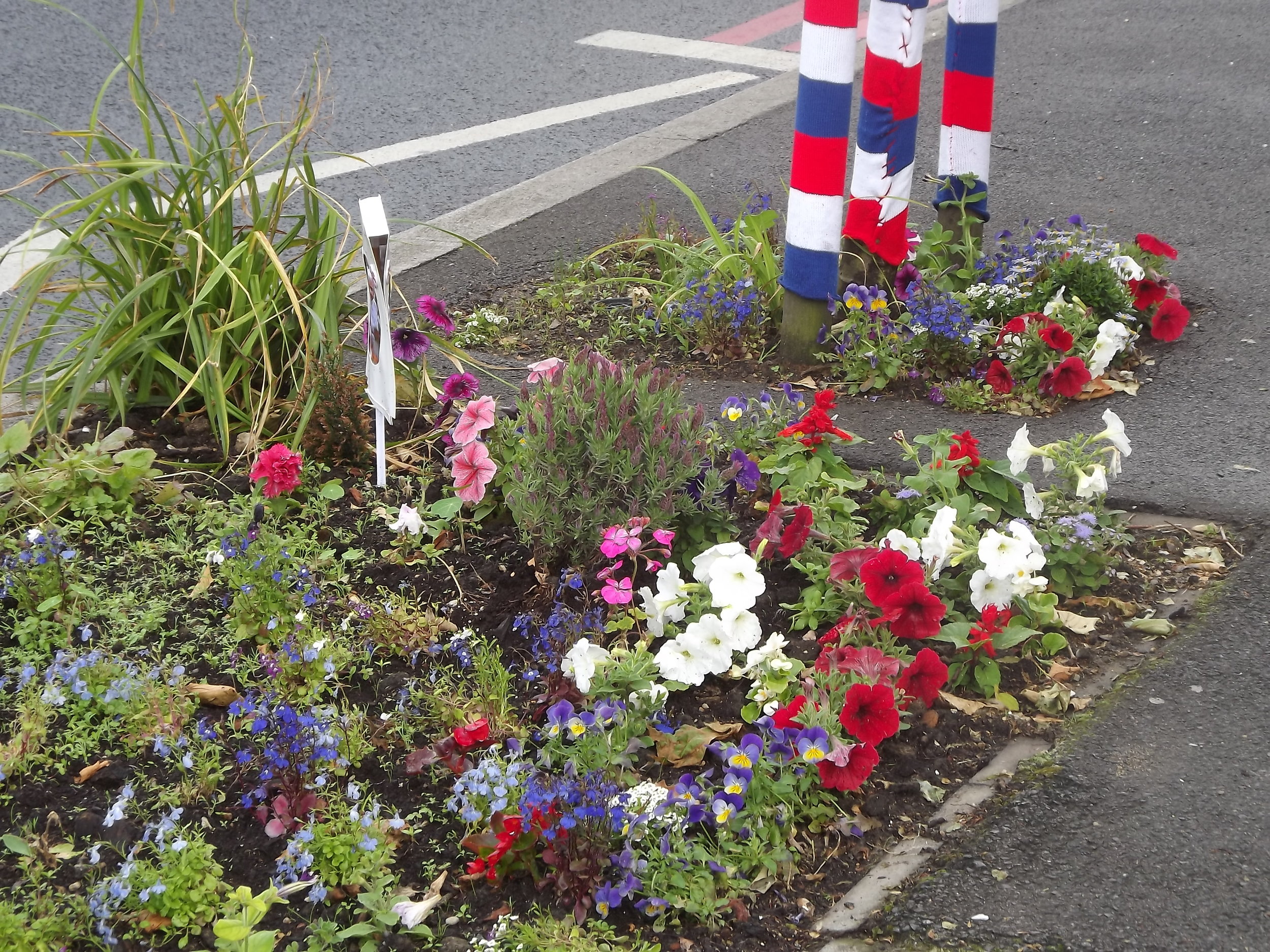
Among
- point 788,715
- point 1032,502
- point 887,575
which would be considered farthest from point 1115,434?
point 788,715

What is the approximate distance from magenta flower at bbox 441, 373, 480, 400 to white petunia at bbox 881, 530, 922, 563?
1.27m

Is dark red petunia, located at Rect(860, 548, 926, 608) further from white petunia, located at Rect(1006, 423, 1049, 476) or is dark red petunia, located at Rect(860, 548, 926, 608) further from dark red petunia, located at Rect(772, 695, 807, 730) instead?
white petunia, located at Rect(1006, 423, 1049, 476)

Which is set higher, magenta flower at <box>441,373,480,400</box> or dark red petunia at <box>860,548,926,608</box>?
magenta flower at <box>441,373,480,400</box>

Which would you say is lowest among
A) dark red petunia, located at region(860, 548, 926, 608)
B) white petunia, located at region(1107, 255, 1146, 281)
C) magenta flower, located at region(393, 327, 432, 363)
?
dark red petunia, located at region(860, 548, 926, 608)

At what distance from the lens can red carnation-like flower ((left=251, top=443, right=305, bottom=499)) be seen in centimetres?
307

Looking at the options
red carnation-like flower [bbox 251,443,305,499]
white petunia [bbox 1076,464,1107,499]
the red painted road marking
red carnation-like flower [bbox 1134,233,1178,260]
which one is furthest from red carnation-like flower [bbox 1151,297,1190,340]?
the red painted road marking

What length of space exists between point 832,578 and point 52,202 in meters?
4.41

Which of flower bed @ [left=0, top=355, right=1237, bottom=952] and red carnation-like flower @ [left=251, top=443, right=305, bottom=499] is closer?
flower bed @ [left=0, top=355, right=1237, bottom=952]

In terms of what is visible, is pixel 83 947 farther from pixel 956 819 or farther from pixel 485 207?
pixel 485 207

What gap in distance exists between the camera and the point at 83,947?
2078 millimetres

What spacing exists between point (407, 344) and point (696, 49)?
5.19 m

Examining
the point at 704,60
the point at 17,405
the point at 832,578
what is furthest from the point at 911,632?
the point at 704,60

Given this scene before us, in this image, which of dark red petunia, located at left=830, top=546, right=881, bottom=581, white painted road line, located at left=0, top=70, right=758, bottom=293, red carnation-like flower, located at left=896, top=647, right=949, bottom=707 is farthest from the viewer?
white painted road line, located at left=0, top=70, right=758, bottom=293

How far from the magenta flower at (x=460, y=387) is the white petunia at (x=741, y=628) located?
1.16m
